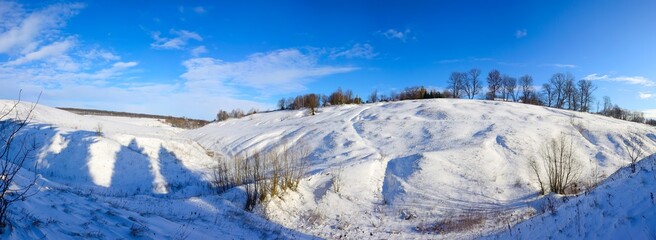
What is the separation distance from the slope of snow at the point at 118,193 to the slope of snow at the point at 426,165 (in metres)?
2.77

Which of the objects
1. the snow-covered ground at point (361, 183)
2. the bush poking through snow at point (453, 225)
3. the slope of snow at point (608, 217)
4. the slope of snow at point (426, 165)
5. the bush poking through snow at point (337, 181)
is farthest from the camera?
the bush poking through snow at point (337, 181)

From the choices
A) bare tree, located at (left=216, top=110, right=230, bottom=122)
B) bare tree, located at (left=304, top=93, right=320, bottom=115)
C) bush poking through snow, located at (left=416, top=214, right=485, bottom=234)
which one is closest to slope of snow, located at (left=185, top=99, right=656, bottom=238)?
bush poking through snow, located at (left=416, top=214, right=485, bottom=234)

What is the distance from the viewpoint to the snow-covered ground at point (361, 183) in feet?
23.7

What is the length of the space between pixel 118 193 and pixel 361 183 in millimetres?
10844

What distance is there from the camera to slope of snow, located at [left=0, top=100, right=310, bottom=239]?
6398 millimetres

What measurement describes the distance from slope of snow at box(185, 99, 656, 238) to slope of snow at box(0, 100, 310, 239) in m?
2.77

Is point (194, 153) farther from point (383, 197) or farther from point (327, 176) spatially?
point (383, 197)

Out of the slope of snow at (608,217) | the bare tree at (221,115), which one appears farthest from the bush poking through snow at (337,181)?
the bare tree at (221,115)

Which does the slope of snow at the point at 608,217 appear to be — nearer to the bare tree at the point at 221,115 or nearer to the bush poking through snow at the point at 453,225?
the bush poking through snow at the point at 453,225

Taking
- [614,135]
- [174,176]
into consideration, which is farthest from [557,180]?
[174,176]

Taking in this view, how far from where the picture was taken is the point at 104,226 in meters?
6.61

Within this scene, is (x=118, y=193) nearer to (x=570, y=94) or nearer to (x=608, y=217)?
(x=608, y=217)

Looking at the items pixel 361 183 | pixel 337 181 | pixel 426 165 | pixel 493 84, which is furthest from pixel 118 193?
pixel 493 84

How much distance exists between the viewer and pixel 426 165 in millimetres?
18000
